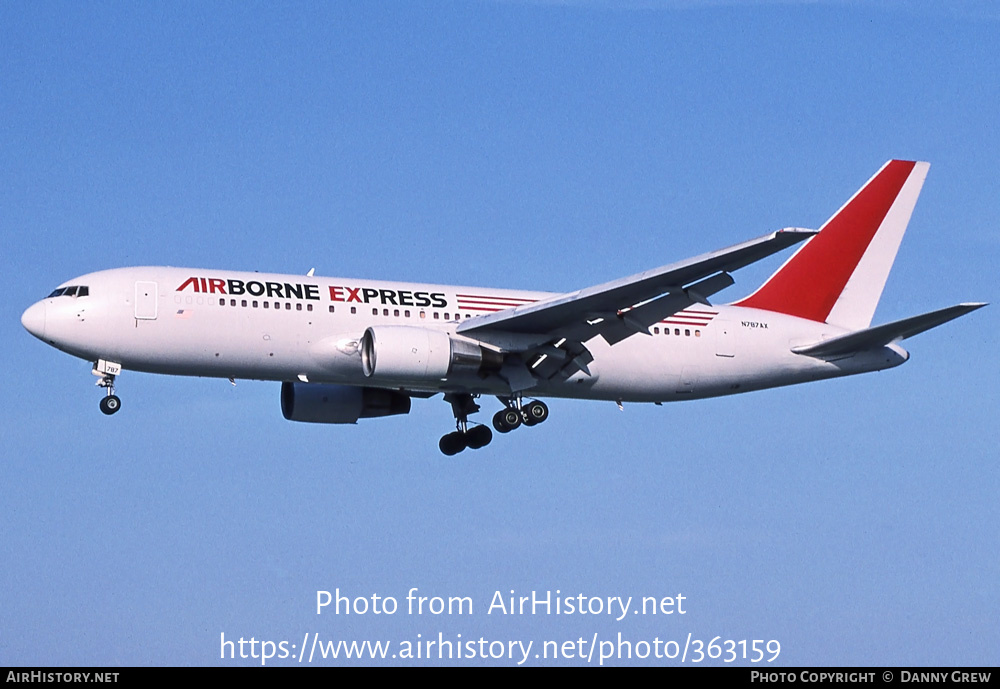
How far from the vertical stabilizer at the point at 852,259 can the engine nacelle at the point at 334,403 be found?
1051 cm

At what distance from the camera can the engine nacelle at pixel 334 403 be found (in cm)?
4278

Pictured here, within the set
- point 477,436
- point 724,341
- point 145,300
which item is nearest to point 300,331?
point 145,300

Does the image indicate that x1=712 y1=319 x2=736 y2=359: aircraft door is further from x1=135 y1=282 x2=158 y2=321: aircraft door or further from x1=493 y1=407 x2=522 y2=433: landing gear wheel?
x1=135 y1=282 x2=158 y2=321: aircraft door

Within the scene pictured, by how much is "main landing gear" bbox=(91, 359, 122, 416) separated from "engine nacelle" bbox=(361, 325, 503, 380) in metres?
6.10

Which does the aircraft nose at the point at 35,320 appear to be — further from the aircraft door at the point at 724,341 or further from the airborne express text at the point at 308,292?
the aircraft door at the point at 724,341

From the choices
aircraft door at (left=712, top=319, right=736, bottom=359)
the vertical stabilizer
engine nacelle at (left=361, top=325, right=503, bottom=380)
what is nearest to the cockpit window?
engine nacelle at (left=361, top=325, right=503, bottom=380)

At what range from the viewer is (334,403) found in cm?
4288

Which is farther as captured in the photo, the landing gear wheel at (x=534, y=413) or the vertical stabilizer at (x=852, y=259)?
the vertical stabilizer at (x=852, y=259)

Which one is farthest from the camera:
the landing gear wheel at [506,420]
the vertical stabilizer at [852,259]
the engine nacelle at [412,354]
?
the vertical stabilizer at [852,259]

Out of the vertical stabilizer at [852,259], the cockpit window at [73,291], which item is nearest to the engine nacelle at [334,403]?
the cockpit window at [73,291]

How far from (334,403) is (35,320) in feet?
29.9

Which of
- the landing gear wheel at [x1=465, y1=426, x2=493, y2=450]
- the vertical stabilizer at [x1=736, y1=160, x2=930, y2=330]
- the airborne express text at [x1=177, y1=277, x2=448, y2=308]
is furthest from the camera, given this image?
the vertical stabilizer at [x1=736, y1=160, x2=930, y2=330]

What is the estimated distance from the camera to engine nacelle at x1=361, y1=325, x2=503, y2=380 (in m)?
36.8
